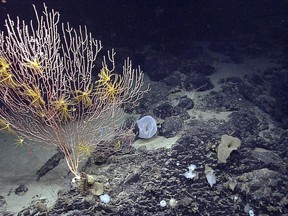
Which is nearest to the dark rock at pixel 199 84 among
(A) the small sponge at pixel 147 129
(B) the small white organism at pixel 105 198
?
(A) the small sponge at pixel 147 129

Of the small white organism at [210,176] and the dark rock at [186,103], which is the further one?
the dark rock at [186,103]

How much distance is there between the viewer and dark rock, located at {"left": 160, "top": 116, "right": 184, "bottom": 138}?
5.80 metres

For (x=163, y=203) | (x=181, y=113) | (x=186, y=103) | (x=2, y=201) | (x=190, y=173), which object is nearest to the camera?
(x=2, y=201)

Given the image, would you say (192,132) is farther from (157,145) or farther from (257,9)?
(257,9)

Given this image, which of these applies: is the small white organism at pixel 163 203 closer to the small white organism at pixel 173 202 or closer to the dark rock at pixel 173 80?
the small white organism at pixel 173 202

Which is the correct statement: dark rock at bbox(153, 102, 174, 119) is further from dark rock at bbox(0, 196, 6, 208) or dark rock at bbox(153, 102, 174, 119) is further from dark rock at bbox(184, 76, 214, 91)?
dark rock at bbox(0, 196, 6, 208)

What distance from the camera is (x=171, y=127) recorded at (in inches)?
231

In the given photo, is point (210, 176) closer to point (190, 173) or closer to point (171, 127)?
point (190, 173)

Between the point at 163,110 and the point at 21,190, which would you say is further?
the point at 163,110

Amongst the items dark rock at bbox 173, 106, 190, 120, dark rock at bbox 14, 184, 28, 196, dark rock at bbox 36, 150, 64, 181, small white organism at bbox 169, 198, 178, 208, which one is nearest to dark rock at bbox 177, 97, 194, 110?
dark rock at bbox 173, 106, 190, 120

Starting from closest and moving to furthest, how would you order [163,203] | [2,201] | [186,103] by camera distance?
[2,201] < [163,203] < [186,103]

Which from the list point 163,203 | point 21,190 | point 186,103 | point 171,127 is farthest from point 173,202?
point 186,103

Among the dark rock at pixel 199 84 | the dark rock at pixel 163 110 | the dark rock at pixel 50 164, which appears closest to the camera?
the dark rock at pixel 50 164

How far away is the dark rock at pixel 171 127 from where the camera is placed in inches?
229
